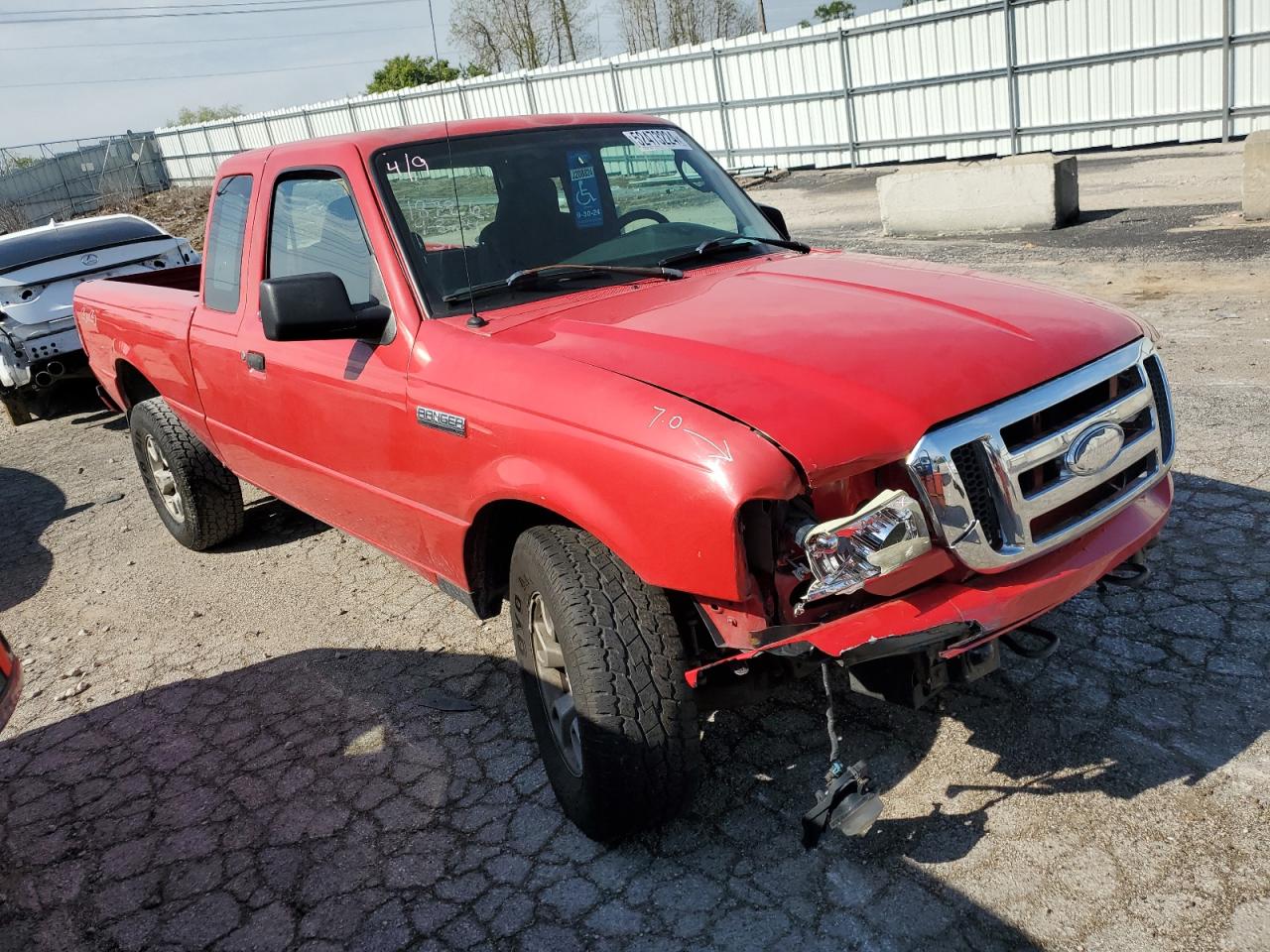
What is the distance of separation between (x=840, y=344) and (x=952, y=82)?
16.6 meters

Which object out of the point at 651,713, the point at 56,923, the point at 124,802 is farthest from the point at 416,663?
the point at 651,713

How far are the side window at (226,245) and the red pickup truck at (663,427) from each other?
19cm

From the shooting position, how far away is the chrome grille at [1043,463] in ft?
8.33

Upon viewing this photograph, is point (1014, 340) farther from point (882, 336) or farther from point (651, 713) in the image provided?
point (651, 713)

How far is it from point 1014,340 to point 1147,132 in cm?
1491

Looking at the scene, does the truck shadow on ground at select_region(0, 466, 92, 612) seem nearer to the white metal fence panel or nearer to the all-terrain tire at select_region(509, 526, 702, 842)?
the all-terrain tire at select_region(509, 526, 702, 842)

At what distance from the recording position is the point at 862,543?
247 cm

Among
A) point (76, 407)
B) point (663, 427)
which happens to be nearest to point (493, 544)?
point (663, 427)

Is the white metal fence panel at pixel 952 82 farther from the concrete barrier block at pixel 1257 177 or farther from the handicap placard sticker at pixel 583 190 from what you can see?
the handicap placard sticker at pixel 583 190

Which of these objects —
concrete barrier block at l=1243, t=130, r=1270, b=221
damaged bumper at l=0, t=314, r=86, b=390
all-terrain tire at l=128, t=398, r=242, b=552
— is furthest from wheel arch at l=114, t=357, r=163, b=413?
concrete barrier block at l=1243, t=130, r=1270, b=221

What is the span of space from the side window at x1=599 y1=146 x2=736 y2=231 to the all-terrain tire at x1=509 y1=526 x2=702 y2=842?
1704 millimetres

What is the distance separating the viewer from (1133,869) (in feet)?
8.77

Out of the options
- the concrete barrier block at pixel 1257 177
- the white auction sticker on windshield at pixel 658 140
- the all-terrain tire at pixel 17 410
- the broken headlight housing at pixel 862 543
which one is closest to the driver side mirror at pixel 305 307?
the white auction sticker on windshield at pixel 658 140

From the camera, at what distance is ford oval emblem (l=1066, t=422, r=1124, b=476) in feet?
8.95
